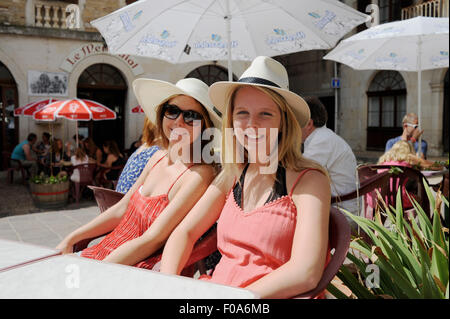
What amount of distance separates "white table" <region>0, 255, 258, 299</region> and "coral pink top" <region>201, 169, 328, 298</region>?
616mm

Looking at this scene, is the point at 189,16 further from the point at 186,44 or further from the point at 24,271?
the point at 24,271

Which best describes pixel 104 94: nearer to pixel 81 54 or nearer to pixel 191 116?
pixel 81 54

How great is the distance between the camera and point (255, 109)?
1.77 m

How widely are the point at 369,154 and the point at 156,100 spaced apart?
15373mm

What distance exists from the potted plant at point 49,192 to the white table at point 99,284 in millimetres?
6462

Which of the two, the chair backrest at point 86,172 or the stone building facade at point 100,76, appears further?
the stone building facade at point 100,76

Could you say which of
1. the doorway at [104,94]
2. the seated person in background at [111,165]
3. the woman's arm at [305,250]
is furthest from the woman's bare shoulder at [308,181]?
the doorway at [104,94]

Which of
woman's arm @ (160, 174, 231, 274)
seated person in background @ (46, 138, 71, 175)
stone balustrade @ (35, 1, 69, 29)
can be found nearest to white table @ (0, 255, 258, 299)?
woman's arm @ (160, 174, 231, 274)

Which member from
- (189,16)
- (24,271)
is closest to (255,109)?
(24,271)

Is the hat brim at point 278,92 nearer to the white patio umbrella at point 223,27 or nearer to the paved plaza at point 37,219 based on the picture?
the white patio umbrella at point 223,27

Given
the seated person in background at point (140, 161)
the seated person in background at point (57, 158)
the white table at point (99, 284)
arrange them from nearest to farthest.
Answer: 1. the white table at point (99, 284)
2. the seated person in background at point (140, 161)
3. the seated person in background at point (57, 158)

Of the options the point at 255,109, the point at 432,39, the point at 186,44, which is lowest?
the point at 255,109

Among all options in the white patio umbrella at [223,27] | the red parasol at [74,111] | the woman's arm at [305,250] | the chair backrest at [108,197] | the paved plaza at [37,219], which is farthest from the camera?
the red parasol at [74,111]

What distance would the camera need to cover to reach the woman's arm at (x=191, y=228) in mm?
1846
